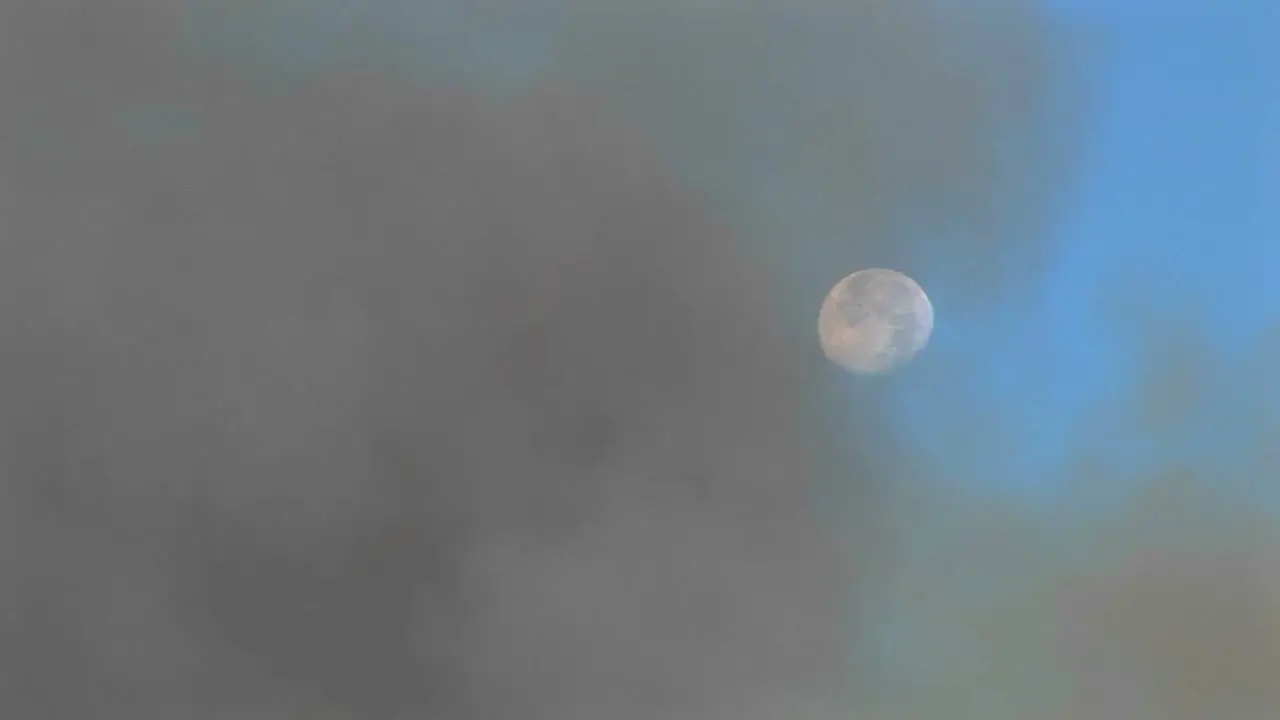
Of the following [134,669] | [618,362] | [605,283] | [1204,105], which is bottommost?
[134,669]

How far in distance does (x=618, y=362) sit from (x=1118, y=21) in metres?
1.20

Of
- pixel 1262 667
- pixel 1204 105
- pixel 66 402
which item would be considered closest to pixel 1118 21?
pixel 1204 105

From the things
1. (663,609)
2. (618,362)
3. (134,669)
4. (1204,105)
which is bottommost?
(134,669)

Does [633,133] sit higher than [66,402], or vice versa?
[633,133]

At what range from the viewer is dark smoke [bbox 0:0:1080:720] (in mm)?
2100

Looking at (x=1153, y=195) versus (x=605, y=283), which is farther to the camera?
(x=605, y=283)

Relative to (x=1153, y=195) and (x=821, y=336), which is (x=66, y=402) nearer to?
(x=821, y=336)

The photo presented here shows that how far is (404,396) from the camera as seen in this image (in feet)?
7.16

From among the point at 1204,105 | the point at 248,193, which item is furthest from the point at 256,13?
the point at 1204,105

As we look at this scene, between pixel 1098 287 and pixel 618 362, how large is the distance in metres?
0.98

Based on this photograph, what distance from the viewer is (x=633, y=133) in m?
2.14

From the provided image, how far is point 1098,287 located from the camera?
2047mm

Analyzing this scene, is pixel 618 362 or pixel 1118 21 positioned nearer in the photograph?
pixel 1118 21

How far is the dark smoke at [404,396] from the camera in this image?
6.89ft
